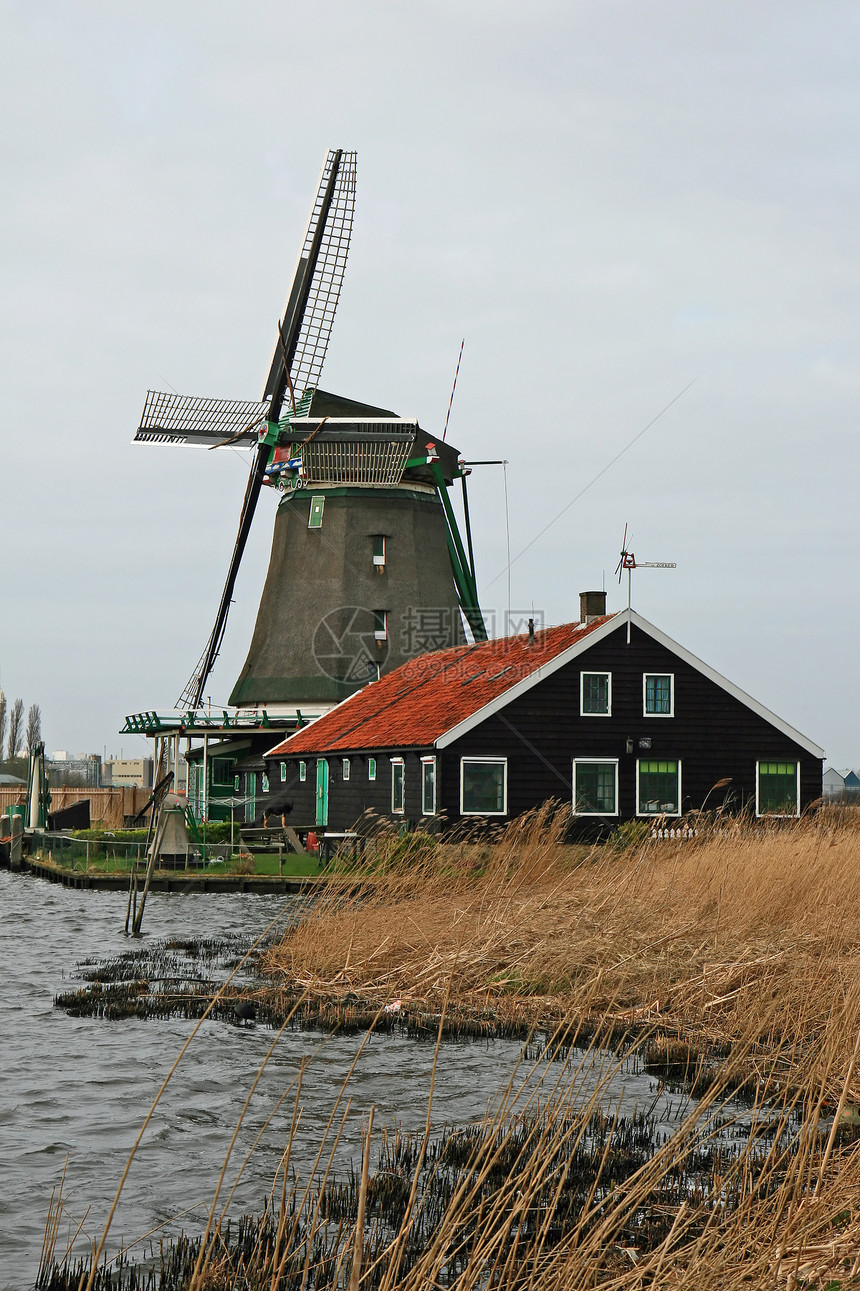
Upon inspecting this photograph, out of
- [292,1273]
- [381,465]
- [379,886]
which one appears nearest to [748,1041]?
[292,1273]

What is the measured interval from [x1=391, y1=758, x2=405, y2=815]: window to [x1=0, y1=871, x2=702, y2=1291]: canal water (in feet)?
46.7

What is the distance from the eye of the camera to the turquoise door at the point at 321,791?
29.5 metres

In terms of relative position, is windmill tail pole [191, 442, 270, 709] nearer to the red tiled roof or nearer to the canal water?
the red tiled roof

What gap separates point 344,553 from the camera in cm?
3394

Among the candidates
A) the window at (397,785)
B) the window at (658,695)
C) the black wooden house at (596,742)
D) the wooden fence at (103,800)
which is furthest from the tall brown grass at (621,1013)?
the wooden fence at (103,800)

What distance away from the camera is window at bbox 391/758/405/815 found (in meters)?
26.0

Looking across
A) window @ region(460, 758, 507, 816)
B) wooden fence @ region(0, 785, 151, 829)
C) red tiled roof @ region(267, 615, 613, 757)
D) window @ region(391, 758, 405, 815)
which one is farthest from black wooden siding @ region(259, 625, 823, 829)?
wooden fence @ region(0, 785, 151, 829)

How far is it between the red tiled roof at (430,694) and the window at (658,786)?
2.91 m

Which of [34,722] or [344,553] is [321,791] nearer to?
[344,553]

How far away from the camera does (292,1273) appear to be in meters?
4.49

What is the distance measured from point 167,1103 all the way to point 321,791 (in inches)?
858

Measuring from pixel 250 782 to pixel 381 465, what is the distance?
936 centimetres

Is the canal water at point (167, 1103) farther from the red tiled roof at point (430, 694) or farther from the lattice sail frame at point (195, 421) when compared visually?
the lattice sail frame at point (195, 421)

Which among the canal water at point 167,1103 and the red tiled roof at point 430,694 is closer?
the canal water at point 167,1103
